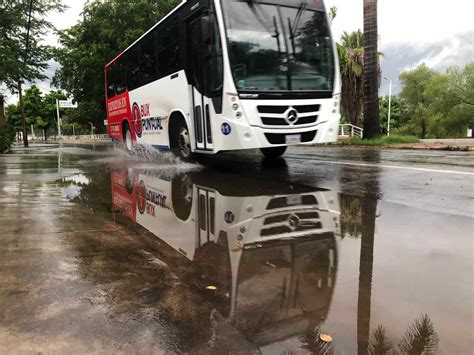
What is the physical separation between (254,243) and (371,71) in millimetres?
13917

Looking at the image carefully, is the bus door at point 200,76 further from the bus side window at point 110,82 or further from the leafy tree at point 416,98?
the leafy tree at point 416,98

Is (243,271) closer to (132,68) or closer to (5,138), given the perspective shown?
(132,68)

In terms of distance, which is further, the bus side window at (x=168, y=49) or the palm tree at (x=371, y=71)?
the palm tree at (x=371, y=71)

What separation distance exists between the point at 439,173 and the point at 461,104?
6397 cm

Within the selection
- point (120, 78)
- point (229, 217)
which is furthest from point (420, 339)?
point (120, 78)

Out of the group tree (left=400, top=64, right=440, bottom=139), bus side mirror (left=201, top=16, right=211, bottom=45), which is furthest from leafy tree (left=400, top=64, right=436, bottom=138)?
bus side mirror (left=201, top=16, right=211, bottom=45)

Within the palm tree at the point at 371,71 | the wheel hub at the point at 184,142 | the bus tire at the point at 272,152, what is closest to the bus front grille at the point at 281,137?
the wheel hub at the point at 184,142

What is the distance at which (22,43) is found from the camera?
78.2ft

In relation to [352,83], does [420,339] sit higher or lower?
lower

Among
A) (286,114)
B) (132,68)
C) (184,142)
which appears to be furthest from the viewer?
(132,68)

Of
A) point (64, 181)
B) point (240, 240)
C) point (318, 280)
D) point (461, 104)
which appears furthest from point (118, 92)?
point (461, 104)

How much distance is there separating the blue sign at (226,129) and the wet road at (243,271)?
1.58 m

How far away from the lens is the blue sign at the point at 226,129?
7.97 meters

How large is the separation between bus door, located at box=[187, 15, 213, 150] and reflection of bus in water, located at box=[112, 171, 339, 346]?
1.75 meters
